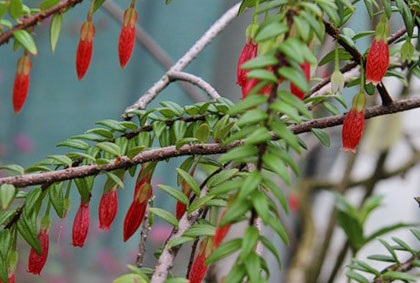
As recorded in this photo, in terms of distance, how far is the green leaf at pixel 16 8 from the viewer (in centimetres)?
52

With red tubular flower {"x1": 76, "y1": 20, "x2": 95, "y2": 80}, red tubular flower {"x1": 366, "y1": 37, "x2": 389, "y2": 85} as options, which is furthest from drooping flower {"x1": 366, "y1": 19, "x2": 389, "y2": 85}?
red tubular flower {"x1": 76, "y1": 20, "x2": 95, "y2": 80}

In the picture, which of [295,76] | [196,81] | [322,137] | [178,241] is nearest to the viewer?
[295,76]

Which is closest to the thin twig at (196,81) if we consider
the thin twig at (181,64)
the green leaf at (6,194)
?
the thin twig at (181,64)

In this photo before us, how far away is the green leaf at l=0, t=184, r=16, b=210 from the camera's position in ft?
1.65

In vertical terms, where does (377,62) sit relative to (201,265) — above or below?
above

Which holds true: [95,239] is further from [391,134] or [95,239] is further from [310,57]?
[310,57]

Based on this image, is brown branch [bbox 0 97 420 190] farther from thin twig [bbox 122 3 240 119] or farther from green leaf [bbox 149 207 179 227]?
thin twig [bbox 122 3 240 119]

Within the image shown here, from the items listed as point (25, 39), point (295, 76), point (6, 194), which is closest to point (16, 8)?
point (25, 39)

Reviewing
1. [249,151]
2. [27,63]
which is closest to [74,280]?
[27,63]

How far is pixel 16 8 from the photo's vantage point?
1.71 feet

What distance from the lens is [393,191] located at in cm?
296

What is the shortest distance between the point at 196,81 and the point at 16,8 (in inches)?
9.9

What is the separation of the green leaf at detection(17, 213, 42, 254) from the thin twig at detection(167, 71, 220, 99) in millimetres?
211

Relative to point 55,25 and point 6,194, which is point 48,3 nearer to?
point 55,25
